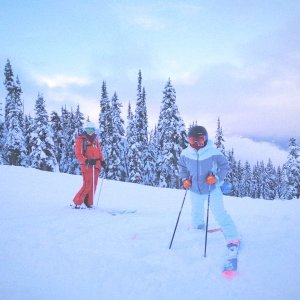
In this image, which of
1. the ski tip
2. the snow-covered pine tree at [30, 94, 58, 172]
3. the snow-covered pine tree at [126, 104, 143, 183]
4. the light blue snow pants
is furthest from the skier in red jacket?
the snow-covered pine tree at [126, 104, 143, 183]

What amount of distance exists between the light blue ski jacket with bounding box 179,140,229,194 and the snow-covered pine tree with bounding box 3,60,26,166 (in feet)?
115

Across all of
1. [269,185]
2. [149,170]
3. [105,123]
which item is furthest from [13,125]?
[269,185]

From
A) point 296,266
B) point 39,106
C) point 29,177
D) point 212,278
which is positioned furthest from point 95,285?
point 39,106

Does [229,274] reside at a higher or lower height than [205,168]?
lower

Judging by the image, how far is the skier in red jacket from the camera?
8102 millimetres

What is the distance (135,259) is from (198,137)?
2367 mm

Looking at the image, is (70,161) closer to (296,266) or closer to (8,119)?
(8,119)

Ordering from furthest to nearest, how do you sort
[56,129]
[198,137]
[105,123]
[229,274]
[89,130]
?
1. [56,129]
2. [105,123]
3. [89,130]
4. [198,137]
5. [229,274]

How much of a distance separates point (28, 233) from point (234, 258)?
12.6 ft

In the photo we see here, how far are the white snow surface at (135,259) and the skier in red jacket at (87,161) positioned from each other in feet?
2.94

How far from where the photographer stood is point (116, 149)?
38000mm

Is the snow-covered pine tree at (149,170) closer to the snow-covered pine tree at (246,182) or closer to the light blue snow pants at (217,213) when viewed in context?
the light blue snow pants at (217,213)

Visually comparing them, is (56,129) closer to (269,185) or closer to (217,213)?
(217,213)

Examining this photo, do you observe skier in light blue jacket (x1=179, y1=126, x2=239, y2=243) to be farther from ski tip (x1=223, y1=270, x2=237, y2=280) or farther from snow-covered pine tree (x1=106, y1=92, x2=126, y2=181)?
snow-covered pine tree (x1=106, y1=92, x2=126, y2=181)
